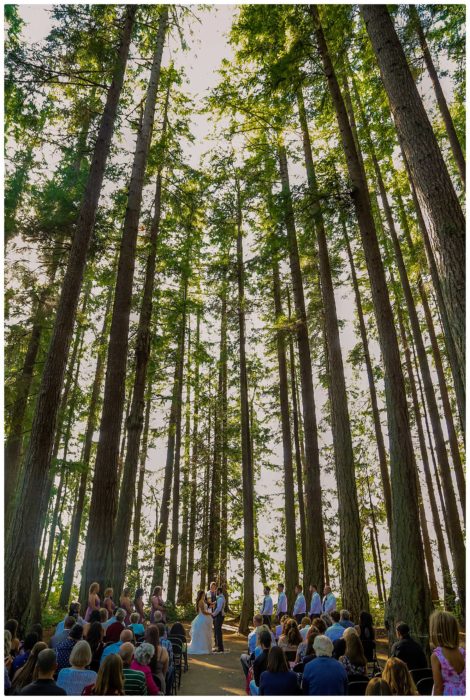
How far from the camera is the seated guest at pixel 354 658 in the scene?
5.48m

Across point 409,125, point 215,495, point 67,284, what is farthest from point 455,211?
point 215,495

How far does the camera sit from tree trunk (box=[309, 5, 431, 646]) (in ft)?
21.5

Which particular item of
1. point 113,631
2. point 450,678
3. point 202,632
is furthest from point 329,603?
point 450,678

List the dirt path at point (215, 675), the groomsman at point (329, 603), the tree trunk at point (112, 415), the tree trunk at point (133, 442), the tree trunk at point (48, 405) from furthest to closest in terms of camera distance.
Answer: the tree trunk at point (133, 442) < the groomsman at point (329, 603) < the tree trunk at point (112, 415) < the dirt path at point (215, 675) < the tree trunk at point (48, 405)

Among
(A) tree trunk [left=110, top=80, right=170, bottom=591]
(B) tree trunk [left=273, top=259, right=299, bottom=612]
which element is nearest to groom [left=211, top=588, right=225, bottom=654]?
(B) tree trunk [left=273, top=259, right=299, bottom=612]

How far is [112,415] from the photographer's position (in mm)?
9117

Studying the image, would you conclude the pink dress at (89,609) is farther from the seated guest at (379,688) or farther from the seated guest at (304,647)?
the seated guest at (379,688)

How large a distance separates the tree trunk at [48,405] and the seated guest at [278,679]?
4320mm

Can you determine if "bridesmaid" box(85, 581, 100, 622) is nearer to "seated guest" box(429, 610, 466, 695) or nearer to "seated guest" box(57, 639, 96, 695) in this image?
"seated guest" box(57, 639, 96, 695)

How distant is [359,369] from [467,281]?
18.7 metres

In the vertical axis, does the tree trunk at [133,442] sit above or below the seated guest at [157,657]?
above

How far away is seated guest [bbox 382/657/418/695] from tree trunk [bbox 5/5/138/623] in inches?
219

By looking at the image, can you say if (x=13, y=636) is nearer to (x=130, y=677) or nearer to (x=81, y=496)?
(x=130, y=677)

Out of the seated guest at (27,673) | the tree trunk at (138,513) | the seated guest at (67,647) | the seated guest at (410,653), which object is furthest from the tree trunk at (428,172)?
the tree trunk at (138,513)
